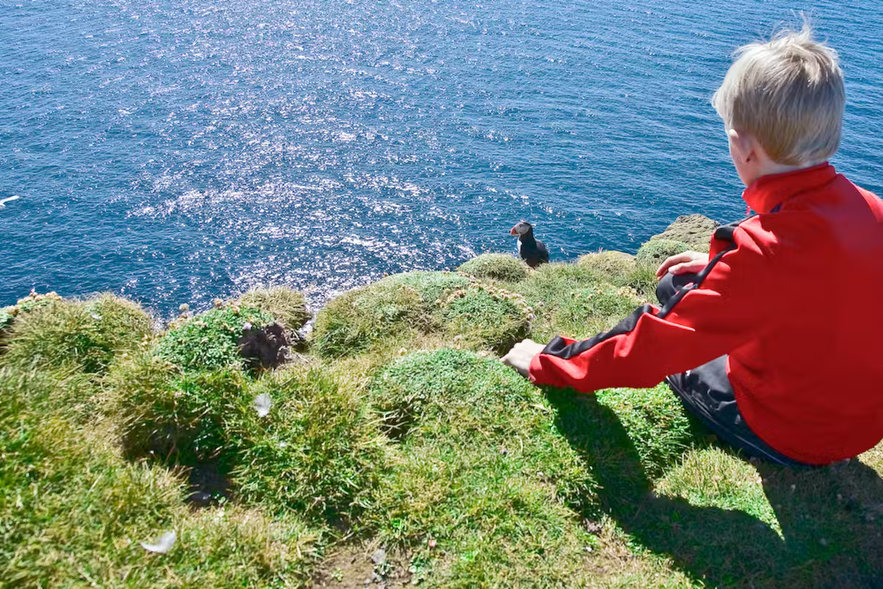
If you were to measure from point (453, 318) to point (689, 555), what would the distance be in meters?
3.73

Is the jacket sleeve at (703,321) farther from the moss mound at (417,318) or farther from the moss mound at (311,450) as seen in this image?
the moss mound at (417,318)

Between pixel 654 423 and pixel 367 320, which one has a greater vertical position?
pixel 654 423

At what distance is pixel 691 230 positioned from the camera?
18.1m

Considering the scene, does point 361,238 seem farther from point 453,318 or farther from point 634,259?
point 453,318

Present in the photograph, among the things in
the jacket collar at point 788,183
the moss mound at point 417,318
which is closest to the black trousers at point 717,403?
the jacket collar at point 788,183

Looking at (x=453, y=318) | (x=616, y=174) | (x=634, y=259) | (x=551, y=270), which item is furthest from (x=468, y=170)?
(x=453, y=318)

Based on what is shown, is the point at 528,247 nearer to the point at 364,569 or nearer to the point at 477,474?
the point at 477,474

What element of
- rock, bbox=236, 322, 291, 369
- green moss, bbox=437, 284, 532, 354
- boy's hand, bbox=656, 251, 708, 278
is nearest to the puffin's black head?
green moss, bbox=437, 284, 532, 354

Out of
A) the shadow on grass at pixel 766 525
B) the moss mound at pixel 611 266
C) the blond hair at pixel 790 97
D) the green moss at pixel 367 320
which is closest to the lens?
the blond hair at pixel 790 97

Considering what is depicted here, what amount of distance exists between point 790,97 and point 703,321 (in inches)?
50.0

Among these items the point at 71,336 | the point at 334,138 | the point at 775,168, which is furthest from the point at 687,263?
the point at 334,138

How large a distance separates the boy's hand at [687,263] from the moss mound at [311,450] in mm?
2540

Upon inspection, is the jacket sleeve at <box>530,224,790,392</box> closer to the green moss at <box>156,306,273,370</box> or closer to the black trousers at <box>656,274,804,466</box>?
the black trousers at <box>656,274,804,466</box>

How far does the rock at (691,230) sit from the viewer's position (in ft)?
56.3
